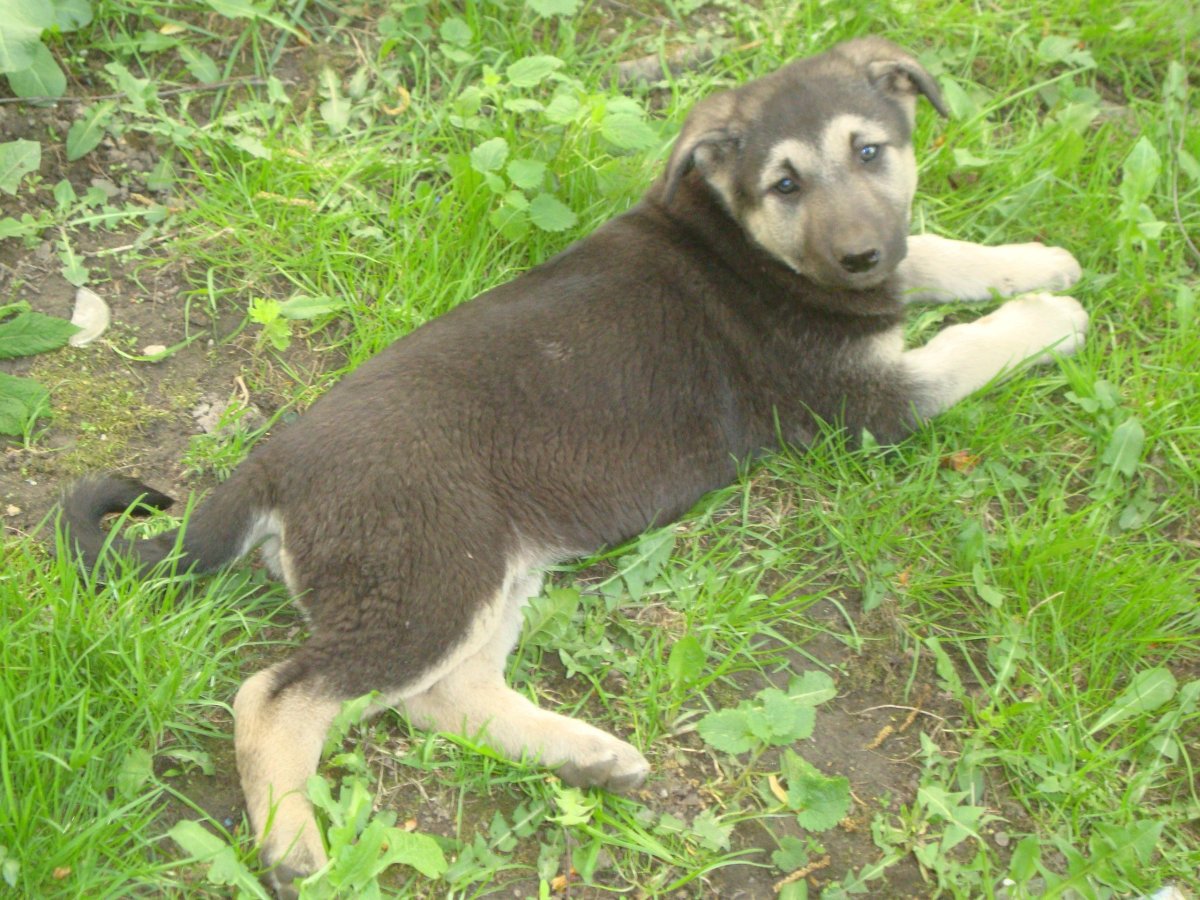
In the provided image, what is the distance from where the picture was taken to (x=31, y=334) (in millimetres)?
4258

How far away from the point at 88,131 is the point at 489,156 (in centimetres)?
175

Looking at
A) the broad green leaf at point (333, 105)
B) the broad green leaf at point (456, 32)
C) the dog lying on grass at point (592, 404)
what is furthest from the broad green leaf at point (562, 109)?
the broad green leaf at point (333, 105)

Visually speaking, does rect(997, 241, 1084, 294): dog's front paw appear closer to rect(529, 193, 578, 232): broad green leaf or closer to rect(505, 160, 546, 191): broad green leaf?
rect(529, 193, 578, 232): broad green leaf

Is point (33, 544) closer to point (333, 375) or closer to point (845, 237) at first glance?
point (333, 375)

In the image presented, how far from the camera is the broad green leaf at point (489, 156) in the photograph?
4.47 metres

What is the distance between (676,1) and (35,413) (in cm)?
349

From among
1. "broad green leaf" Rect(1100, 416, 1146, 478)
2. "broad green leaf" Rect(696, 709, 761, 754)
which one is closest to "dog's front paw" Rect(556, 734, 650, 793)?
"broad green leaf" Rect(696, 709, 761, 754)

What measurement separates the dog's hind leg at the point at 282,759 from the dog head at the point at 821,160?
6.68ft

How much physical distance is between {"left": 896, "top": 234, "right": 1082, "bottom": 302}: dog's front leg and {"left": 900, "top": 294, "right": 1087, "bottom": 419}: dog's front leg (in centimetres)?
14

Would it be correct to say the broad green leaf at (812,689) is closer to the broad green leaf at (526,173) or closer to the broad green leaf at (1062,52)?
the broad green leaf at (526,173)

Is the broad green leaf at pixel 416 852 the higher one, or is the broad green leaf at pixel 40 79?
the broad green leaf at pixel 40 79

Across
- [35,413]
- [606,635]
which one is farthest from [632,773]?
[35,413]

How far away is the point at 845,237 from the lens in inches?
151

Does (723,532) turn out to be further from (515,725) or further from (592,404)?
(515,725)
